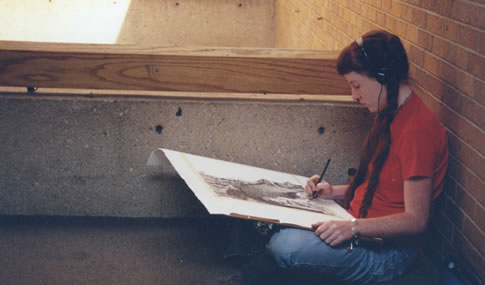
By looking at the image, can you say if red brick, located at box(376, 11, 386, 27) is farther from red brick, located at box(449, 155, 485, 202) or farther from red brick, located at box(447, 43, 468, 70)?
red brick, located at box(449, 155, 485, 202)

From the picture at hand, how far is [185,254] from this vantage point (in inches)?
134

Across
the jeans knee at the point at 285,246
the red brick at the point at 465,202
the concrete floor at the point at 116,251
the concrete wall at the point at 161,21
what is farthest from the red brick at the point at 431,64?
the concrete wall at the point at 161,21

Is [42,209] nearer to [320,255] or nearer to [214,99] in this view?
[214,99]

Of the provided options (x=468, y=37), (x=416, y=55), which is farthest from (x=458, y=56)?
(x=416, y=55)

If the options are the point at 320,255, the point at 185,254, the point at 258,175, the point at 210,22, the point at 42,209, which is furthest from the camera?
the point at 210,22

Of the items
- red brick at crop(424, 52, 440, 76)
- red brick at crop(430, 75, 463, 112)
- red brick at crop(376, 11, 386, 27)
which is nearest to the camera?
red brick at crop(430, 75, 463, 112)

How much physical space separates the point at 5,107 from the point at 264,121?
154 cm

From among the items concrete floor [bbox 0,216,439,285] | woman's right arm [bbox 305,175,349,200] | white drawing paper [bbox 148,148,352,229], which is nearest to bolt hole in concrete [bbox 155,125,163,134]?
white drawing paper [bbox 148,148,352,229]

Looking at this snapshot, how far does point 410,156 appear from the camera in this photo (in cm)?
234

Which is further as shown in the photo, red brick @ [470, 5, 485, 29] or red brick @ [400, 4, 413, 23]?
red brick @ [400, 4, 413, 23]

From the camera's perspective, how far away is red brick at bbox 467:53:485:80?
91.7 inches

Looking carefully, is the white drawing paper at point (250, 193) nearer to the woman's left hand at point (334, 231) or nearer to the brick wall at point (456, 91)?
the woman's left hand at point (334, 231)

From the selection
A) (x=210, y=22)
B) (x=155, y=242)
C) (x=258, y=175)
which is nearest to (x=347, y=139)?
(x=258, y=175)

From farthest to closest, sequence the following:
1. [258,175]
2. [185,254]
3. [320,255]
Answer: [185,254], [258,175], [320,255]
